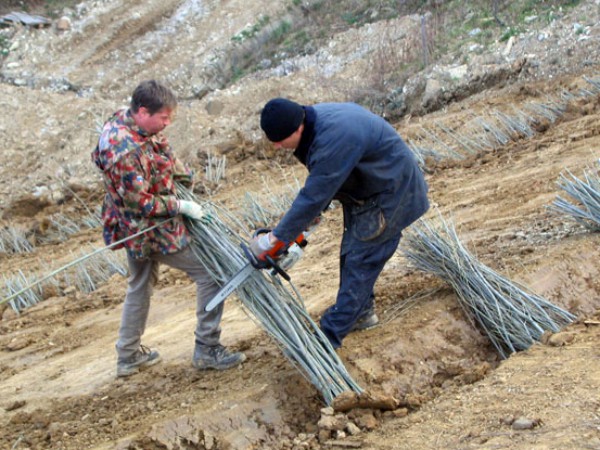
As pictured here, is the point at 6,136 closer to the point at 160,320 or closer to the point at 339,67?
the point at 339,67

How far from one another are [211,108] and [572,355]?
25.4ft

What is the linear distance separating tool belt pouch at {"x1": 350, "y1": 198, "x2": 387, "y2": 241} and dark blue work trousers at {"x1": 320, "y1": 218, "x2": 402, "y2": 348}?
0.04 meters

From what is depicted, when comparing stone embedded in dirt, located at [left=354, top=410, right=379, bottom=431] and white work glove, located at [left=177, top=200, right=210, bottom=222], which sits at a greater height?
white work glove, located at [left=177, top=200, right=210, bottom=222]

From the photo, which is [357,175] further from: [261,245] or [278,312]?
[278,312]

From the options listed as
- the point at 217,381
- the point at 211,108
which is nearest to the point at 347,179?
the point at 217,381

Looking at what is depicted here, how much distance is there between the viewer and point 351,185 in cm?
312

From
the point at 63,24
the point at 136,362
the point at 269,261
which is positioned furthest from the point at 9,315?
the point at 63,24

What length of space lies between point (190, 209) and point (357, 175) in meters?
0.77

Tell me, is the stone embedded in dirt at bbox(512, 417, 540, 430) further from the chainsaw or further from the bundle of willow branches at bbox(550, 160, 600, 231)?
the bundle of willow branches at bbox(550, 160, 600, 231)

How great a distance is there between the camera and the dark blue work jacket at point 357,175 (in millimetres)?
2848

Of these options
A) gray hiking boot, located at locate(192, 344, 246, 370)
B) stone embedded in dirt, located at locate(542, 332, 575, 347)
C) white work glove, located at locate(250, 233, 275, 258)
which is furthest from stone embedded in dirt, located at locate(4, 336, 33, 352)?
stone embedded in dirt, located at locate(542, 332, 575, 347)

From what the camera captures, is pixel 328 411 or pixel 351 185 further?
pixel 351 185

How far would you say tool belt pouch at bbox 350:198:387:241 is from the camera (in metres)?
A: 3.13

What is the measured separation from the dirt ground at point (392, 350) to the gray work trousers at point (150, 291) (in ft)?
0.74
